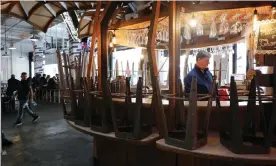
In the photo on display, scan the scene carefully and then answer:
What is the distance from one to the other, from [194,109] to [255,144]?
0.64 meters

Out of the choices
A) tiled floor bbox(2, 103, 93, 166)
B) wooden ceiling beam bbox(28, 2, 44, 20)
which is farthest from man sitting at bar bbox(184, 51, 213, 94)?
wooden ceiling beam bbox(28, 2, 44, 20)

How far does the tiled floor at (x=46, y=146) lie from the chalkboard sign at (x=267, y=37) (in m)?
3.48

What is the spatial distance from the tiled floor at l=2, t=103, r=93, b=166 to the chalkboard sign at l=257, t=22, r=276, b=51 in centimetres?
348

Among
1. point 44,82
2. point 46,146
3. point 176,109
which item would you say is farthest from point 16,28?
point 176,109

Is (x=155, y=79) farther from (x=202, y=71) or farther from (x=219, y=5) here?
(x=219, y=5)

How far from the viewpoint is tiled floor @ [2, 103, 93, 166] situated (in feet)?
15.7

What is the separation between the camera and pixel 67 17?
954cm

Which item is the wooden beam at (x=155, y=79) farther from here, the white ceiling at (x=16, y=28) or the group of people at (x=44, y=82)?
the group of people at (x=44, y=82)

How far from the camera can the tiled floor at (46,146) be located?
4.79m

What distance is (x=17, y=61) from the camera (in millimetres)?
24641

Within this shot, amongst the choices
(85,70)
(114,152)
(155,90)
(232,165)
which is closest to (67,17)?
(85,70)

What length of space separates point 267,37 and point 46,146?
16.7 feet

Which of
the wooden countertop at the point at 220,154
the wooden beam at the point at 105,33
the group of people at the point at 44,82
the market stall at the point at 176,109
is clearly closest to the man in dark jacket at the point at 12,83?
the group of people at the point at 44,82

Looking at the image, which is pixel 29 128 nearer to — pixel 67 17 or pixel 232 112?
pixel 67 17
